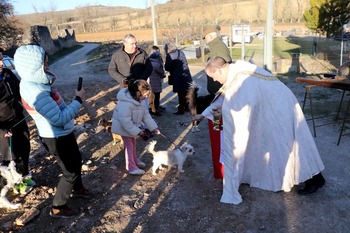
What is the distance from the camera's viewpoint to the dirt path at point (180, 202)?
137 inches

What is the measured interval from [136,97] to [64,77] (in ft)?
38.5

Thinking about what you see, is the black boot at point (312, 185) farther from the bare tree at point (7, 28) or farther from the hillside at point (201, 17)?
the hillside at point (201, 17)

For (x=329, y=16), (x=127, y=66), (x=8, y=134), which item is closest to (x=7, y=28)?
(x=127, y=66)

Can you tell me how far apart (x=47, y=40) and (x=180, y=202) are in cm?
2220

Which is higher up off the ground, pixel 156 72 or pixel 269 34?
pixel 269 34

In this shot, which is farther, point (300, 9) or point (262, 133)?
point (300, 9)

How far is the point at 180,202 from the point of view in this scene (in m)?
3.99

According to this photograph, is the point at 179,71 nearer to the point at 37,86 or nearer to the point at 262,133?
the point at 262,133

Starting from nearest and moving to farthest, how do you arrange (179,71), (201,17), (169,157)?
(169,157) < (179,71) < (201,17)

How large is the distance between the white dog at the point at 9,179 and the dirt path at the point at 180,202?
0.30 feet

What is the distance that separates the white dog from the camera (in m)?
3.94

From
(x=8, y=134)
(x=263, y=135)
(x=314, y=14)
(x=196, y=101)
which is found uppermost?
(x=314, y=14)

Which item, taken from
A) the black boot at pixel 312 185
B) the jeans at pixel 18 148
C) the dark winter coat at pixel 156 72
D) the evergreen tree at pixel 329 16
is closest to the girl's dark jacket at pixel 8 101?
the jeans at pixel 18 148

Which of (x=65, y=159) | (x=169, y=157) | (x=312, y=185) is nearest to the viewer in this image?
(x=65, y=159)
